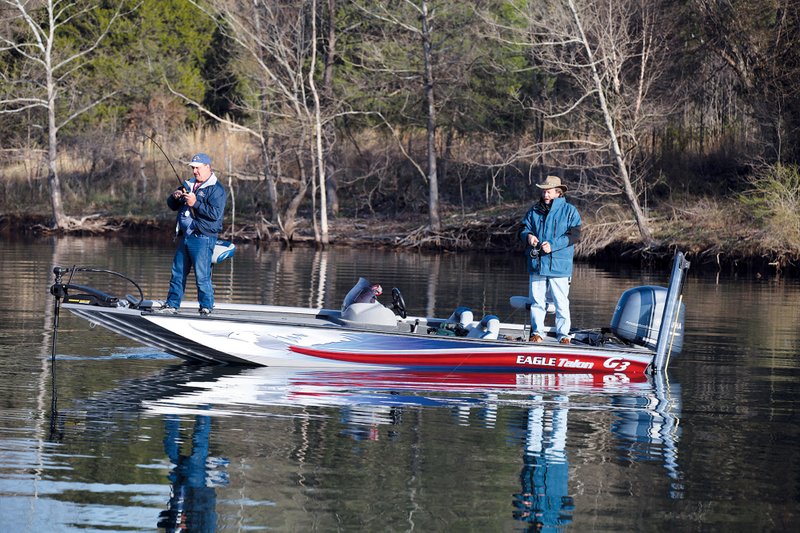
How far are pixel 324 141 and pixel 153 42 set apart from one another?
9192 millimetres

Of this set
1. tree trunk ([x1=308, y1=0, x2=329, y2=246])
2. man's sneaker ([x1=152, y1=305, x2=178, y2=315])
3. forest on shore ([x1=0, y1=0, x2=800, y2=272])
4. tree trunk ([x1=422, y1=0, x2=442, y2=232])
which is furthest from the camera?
tree trunk ([x1=422, y1=0, x2=442, y2=232])

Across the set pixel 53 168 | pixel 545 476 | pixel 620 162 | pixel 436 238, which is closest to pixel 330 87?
pixel 436 238

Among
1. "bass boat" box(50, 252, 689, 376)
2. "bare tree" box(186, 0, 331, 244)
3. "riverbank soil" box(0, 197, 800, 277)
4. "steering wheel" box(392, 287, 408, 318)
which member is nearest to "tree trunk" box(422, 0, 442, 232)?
"riverbank soil" box(0, 197, 800, 277)

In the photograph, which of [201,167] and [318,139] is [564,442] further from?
[318,139]

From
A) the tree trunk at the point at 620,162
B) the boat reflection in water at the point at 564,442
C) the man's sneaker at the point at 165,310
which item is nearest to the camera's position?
the boat reflection in water at the point at 564,442

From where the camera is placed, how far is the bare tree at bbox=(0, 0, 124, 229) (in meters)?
38.0

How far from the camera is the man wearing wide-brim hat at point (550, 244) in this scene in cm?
1184

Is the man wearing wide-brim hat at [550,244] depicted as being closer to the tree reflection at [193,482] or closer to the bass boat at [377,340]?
the bass boat at [377,340]

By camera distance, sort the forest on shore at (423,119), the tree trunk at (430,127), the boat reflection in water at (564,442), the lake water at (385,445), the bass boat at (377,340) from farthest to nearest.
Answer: the tree trunk at (430,127), the forest on shore at (423,119), the bass boat at (377,340), the boat reflection in water at (564,442), the lake water at (385,445)

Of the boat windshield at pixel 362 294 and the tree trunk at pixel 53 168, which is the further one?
the tree trunk at pixel 53 168

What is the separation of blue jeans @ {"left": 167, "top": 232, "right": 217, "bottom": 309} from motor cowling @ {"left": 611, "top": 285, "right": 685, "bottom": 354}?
168 inches

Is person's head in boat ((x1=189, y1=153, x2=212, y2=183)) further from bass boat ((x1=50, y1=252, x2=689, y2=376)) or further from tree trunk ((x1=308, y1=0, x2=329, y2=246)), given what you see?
tree trunk ((x1=308, y1=0, x2=329, y2=246))

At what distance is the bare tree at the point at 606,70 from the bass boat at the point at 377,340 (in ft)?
56.5

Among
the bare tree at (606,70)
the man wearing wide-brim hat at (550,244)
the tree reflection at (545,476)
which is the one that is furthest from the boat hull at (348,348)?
the bare tree at (606,70)
